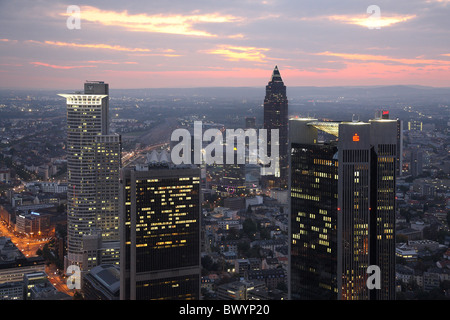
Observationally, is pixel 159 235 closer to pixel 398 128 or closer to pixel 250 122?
pixel 398 128

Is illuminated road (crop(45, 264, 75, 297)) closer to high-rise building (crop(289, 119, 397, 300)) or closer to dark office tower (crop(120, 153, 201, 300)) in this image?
dark office tower (crop(120, 153, 201, 300))

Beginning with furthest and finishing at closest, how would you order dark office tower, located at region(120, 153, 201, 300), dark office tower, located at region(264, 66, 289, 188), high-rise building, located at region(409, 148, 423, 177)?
high-rise building, located at region(409, 148, 423, 177) < dark office tower, located at region(264, 66, 289, 188) < dark office tower, located at region(120, 153, 201, 300)

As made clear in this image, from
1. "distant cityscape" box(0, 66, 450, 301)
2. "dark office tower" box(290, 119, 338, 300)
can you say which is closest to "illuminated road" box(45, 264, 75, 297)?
"distant cityscape" box(0, 66, 450, 301)

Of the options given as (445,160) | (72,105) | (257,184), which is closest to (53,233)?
(72,105)

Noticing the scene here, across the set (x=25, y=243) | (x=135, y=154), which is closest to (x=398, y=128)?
(x=135, y=154)

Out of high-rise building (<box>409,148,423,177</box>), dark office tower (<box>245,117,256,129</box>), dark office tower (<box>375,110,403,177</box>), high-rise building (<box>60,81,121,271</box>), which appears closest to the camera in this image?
dark office tower (<box>375,110,403,177</box>)
